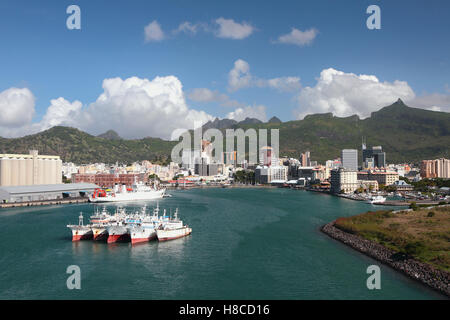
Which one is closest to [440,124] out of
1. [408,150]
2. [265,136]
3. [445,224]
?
[408,150]

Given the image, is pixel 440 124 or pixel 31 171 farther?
pixel 440 124

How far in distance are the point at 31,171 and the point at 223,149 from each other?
3009 inches

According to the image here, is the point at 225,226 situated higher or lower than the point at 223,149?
lower

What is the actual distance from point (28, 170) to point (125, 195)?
10.0 metres

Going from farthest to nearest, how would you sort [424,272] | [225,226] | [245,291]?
[225,226], [424,272], [245,291]

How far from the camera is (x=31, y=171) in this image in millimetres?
32594

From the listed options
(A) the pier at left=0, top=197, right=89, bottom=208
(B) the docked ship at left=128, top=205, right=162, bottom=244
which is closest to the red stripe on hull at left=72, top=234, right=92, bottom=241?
(B) the docked ship at left=128, top=205, right=162, bottom=244

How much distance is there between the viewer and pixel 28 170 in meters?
32.4

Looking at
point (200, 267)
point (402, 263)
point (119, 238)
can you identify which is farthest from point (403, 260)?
point (119, 238)

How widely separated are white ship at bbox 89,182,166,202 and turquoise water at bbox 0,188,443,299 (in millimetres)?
12540

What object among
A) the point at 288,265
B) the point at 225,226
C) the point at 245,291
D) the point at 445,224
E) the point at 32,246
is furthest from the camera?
the point at 225,226

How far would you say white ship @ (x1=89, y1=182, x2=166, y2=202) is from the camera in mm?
28734
